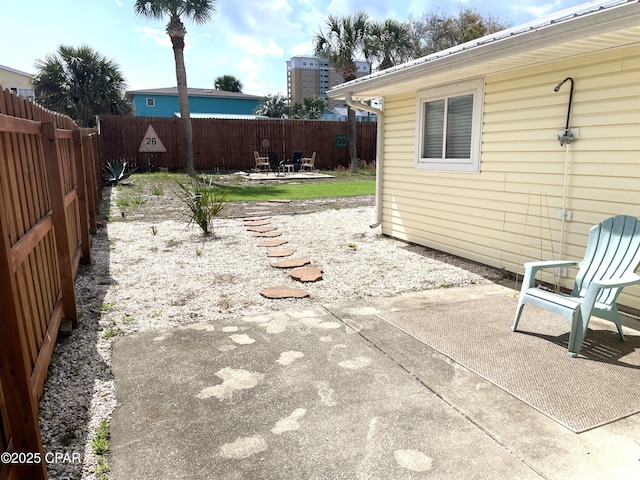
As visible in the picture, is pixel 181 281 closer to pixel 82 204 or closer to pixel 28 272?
pixel 82 204

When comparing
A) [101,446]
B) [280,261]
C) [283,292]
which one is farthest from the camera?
[280,261]

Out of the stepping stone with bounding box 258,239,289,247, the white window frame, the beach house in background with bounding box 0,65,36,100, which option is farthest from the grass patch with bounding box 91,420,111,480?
the beach house in background with bounding box 0,65,36,100

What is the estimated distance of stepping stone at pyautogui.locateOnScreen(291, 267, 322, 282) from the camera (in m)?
4.76

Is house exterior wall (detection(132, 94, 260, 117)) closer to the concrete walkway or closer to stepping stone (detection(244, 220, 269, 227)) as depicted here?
stepping stone (detection(244, 220, 269, 227))

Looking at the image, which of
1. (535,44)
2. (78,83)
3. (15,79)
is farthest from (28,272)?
(15,79)

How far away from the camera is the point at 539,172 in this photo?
4.51 meters

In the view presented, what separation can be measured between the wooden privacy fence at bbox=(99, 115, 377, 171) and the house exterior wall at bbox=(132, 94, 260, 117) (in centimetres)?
1633

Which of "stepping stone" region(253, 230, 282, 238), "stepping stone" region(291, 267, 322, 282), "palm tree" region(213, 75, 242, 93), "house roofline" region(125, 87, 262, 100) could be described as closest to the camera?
"stepping stone" region(291, 267, 322, 282)

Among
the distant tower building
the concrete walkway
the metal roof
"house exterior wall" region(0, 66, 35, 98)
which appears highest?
the distant tower building

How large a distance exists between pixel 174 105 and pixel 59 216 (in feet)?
112

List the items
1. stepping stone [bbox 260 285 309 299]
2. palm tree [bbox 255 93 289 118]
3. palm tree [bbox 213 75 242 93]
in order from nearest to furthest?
stepping stone [bbox 260 285 309 299] < palm tree [bbox 255 93 289 118] < palm tree [bbox 213 75 242 93]

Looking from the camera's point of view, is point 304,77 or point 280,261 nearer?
point 280,261

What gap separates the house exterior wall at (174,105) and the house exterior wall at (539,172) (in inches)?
1196

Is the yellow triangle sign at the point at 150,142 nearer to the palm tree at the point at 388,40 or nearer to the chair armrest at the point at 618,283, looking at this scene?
the palm tree at the point at 388,40
